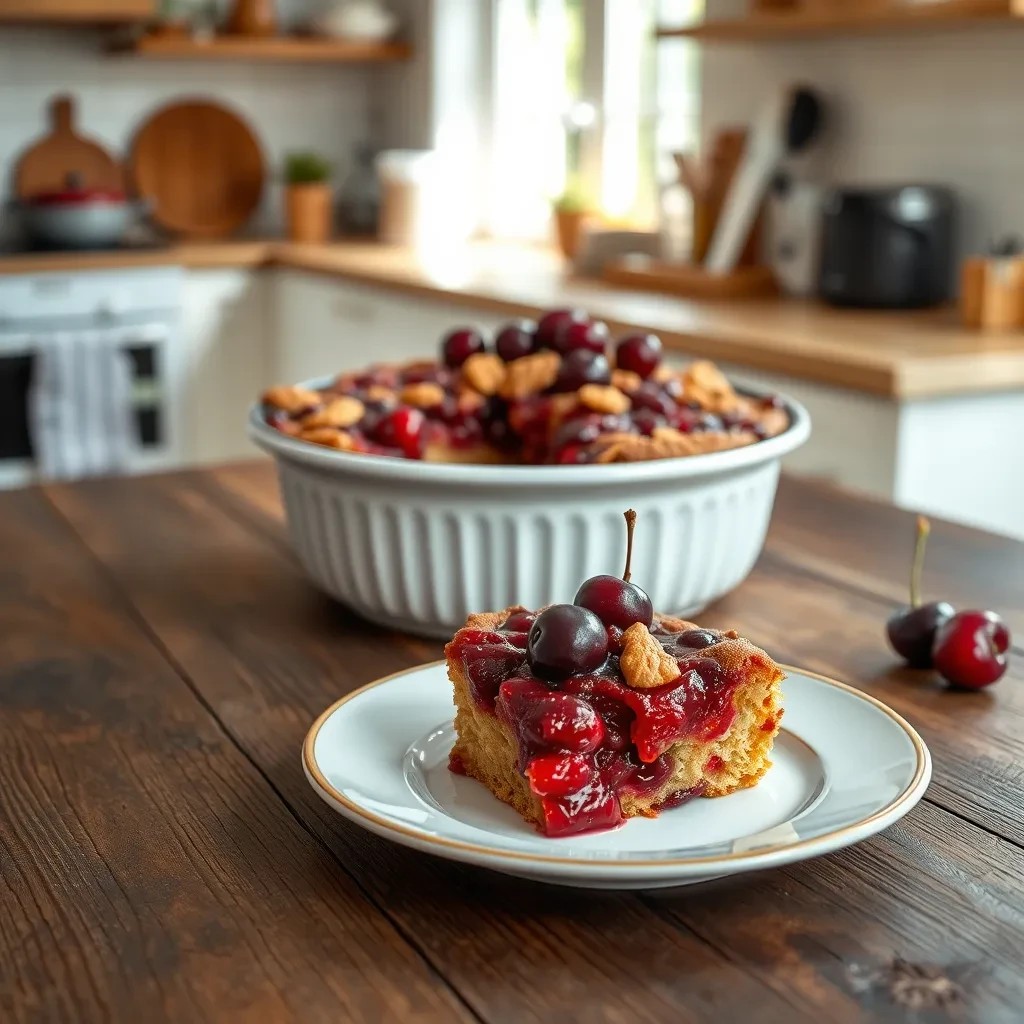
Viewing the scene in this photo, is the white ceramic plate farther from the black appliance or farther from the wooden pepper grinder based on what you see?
the wooden pepper grinder

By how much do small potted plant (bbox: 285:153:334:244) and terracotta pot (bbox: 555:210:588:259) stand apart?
0.82m

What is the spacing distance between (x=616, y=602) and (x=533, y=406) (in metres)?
0.45

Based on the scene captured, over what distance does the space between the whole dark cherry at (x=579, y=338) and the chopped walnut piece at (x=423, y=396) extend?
0.36ft

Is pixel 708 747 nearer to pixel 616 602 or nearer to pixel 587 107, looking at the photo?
pixel 616 602

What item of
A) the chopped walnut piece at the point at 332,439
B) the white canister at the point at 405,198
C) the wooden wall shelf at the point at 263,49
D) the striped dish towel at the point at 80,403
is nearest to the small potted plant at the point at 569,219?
the white canister at the point at 405,198

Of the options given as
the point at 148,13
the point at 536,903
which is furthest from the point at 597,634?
the point at 148,13

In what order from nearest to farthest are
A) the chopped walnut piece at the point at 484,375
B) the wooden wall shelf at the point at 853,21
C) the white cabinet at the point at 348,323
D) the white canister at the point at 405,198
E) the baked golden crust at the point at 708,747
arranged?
the baked golden crust at the point at 708,747 → the chopped walnut piece at the point at 484,375 → the wooden wall shelf at the point at 853,21 → the white cabinet at the point at 348,323 → the white canister at the point at 405,198

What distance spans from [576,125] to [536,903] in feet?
11.2

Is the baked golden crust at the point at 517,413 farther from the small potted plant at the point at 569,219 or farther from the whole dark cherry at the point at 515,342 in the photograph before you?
the small potted plant at the point at 569,219

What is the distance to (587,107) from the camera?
12.5ft

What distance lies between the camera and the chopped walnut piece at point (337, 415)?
1.10m

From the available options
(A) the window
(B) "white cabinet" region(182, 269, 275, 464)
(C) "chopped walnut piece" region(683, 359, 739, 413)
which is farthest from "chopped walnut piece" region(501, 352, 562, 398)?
(B) "white cabinet" region(182, 269, 275, 464)

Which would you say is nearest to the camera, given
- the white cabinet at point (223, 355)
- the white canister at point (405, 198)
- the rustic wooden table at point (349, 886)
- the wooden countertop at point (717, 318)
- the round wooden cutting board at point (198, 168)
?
the rustic wooden table at point (349, 886)

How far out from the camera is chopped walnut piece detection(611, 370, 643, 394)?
1.15 meters
